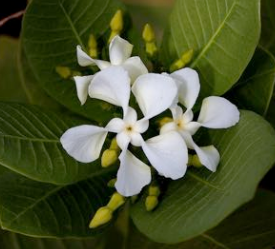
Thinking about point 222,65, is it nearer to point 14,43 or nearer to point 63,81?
point 63,81

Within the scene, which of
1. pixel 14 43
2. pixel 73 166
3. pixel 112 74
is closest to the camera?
pixel 112 74

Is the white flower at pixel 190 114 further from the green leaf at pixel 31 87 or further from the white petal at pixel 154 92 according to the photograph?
the green leaf at pixel 31 87

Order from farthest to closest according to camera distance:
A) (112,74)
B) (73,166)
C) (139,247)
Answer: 1. (139,247)
2. (73,166)
3. (112,74)

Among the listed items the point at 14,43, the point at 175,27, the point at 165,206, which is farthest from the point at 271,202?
the point at 14,43

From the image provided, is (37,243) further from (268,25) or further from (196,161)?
(268,25)

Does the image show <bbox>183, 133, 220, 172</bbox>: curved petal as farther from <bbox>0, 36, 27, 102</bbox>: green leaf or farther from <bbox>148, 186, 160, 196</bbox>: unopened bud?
<bbox>0, 36, 27, 102</bbox>: green leaf

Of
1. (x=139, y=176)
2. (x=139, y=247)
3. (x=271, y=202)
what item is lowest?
(x=139, y=247)
